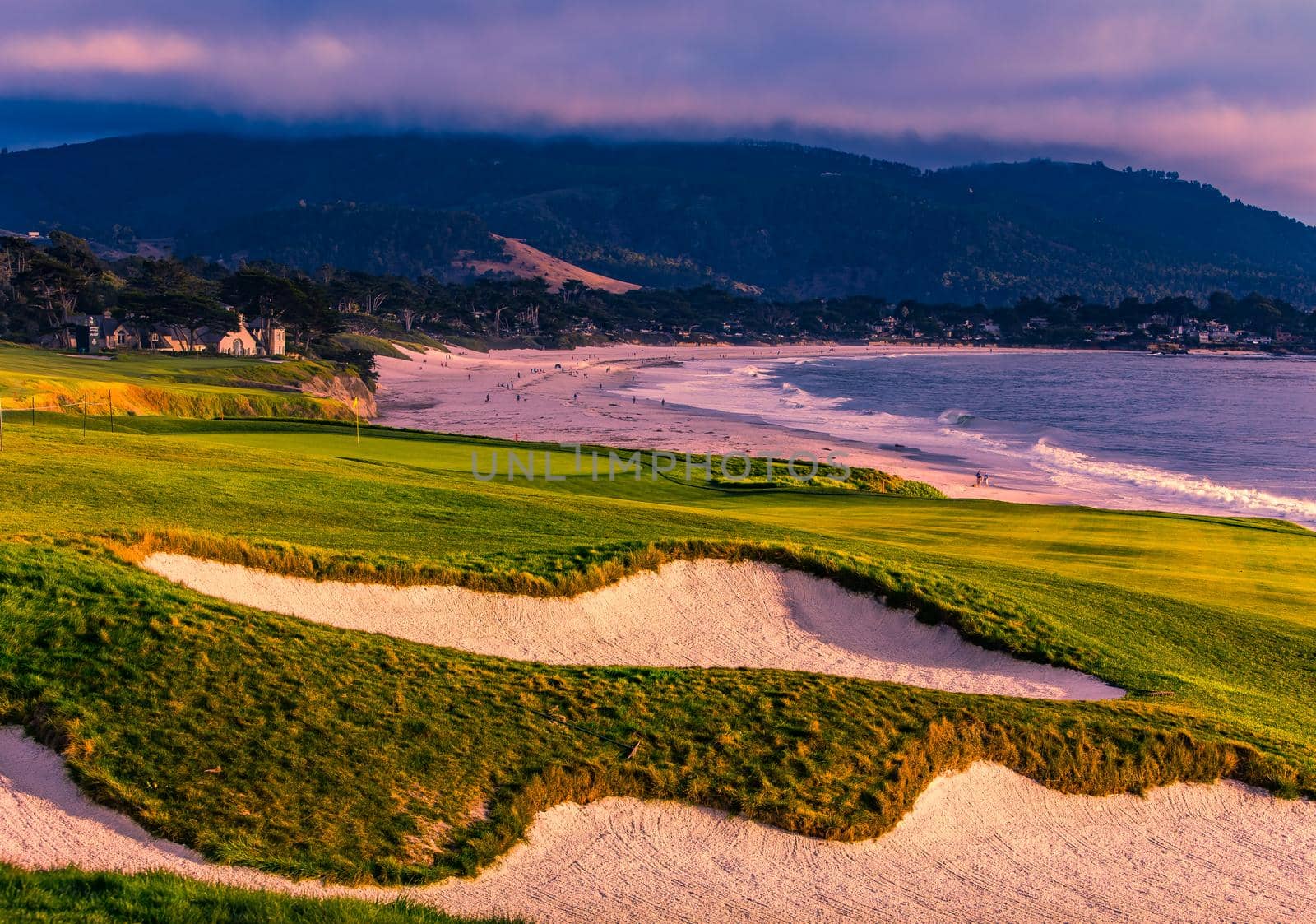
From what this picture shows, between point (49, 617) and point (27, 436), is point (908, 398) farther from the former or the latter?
point (49, 617)

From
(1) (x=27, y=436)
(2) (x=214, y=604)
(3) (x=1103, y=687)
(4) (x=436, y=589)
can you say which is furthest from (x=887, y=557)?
(1) (x=27, y=436)

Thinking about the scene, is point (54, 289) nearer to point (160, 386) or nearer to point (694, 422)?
point (160, 386)

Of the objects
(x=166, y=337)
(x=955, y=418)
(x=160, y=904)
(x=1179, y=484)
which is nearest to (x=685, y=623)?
(x=160, y=904)

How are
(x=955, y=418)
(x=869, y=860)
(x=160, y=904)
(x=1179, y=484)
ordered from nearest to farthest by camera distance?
(x=160, y=904) < (x=869, y=860) < (x=1179, y=484) < (x=955, y=418)

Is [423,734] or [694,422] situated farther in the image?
[694,422]

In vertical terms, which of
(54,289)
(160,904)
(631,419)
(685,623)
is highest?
(54,289)

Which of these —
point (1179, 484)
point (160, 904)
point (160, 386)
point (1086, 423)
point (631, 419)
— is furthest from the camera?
point (1086, 423)

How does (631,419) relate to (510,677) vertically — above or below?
below

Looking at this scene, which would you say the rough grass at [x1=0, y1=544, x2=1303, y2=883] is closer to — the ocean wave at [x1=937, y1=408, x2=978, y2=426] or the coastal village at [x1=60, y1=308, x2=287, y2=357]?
the ocean wave at [x1=937, y1=408, x2=978, y2=426]
